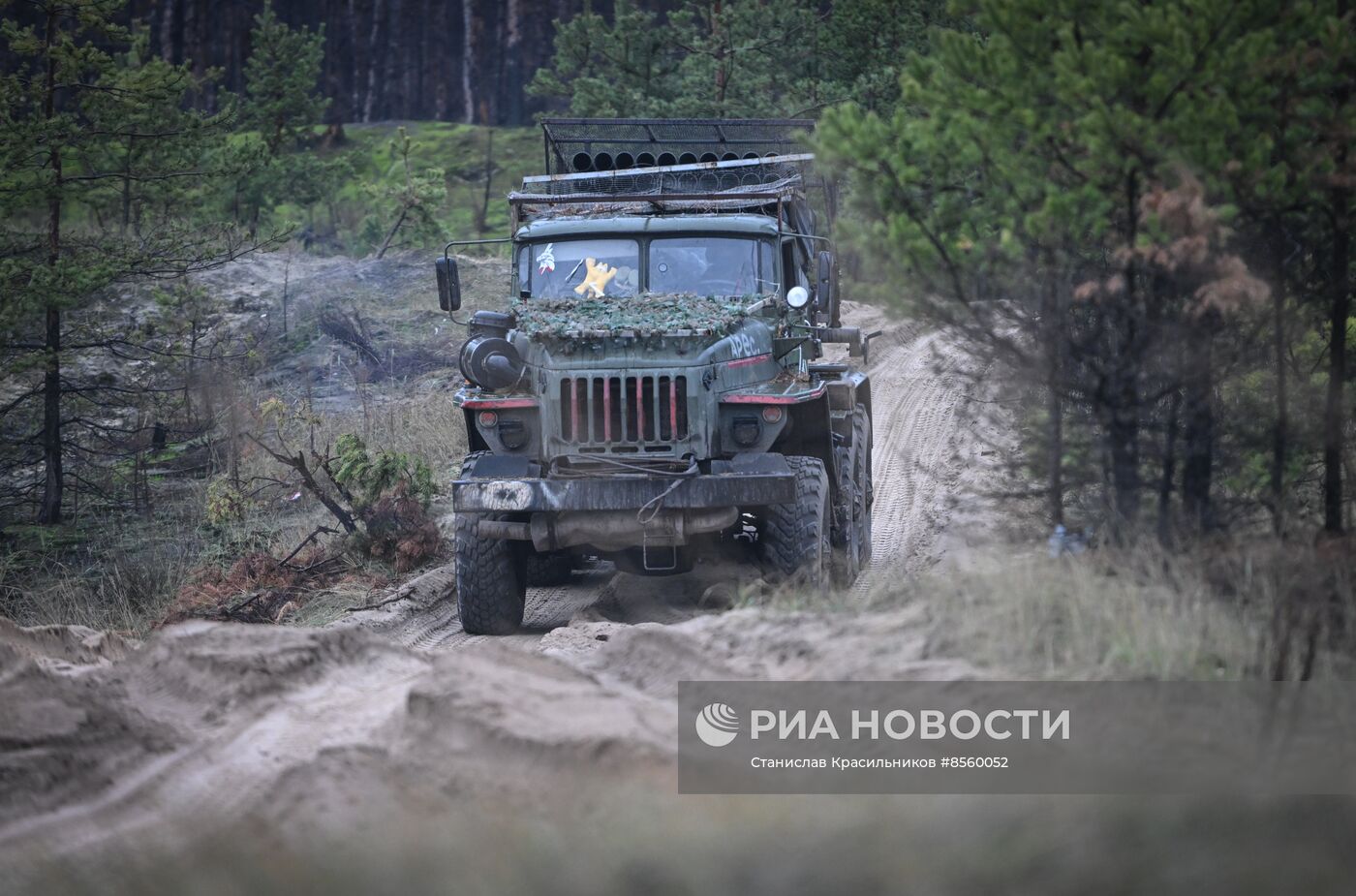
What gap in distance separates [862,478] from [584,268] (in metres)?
3.00

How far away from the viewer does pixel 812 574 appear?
26.6ft

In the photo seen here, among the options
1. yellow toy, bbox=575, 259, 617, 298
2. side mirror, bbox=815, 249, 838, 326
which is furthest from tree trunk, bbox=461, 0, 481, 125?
yellow toy, bbox=575, 259, 617, 298

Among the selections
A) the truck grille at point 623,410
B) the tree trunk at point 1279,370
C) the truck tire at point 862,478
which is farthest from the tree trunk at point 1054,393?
the truck tire at point 862,478

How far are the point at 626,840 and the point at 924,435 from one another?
12.4 meters

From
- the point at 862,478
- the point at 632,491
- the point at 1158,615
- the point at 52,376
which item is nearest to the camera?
the point at 1158,615

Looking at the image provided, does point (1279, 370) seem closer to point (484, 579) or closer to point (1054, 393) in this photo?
point (1054, 393)

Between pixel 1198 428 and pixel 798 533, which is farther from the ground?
pixel 1198 428

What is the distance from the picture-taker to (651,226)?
30.6 ft

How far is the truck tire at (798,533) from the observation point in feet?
26.6

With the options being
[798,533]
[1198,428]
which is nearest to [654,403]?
[798,533]

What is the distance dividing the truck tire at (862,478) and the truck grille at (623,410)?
7.80 ft

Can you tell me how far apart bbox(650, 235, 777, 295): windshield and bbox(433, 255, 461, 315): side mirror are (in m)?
1.50

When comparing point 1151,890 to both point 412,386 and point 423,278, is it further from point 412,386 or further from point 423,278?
point 423,278

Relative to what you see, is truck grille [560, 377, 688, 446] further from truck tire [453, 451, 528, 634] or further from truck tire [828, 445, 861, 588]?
truck tire [828, 445, 861, 588]
